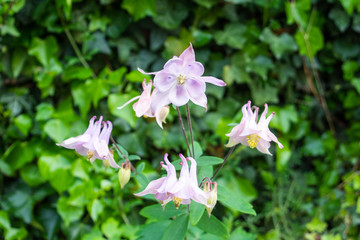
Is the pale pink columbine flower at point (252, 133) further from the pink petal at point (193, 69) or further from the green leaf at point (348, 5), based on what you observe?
the green leaf at point (348, 5)

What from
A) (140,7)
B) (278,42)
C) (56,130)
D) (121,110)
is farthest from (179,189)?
(278,42)

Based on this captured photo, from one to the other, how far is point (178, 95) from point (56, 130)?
0.98 metres

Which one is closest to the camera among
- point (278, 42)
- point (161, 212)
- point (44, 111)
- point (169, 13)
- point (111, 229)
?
point (161, 212)

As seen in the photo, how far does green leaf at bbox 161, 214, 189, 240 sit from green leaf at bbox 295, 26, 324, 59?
52.1 inches

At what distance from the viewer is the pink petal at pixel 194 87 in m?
0.79

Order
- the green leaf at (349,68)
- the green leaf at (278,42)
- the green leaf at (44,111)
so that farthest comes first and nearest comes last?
1. the green leaf at (349,68)
2. the green leaf at (278,42)
3. the green leaf at (44,111)

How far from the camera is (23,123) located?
163cm

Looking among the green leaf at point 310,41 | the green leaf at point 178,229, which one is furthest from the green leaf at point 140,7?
the green leaf at point 178,229

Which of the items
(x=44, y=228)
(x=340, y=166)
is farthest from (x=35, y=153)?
(x=340, y=166)

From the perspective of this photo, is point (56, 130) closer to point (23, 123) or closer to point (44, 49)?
point (23, 123)

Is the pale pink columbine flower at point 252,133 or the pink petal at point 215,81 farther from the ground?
the pink petal at point 215,81

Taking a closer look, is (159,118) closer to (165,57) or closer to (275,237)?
(165,57)

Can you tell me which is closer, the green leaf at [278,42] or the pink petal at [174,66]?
the pink petal at [174,66]

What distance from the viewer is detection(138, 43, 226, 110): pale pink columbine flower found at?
78 cm
